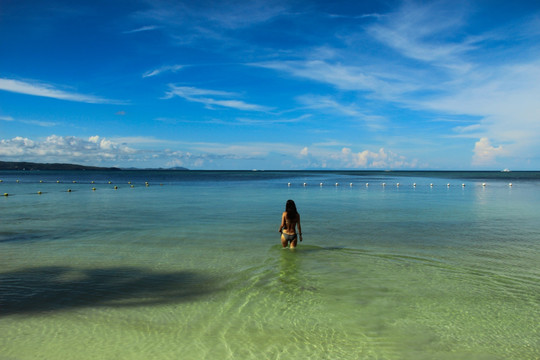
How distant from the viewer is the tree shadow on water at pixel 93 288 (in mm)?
7457

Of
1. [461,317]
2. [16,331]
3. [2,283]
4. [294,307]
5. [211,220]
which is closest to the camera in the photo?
[16,331]

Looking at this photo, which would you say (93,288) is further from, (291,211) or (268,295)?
(291,211)

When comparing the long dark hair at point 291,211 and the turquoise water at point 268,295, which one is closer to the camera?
the turquoise water at point 268,295

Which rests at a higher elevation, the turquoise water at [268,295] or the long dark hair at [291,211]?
the long dark hair at [291,211]

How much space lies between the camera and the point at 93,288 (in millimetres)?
8414

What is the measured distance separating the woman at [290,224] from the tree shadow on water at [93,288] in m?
3.65

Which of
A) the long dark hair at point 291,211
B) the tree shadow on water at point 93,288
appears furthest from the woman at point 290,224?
the tree shadow on water at point 93,288

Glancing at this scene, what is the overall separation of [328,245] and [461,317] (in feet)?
21.7

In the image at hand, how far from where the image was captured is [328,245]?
13266mm

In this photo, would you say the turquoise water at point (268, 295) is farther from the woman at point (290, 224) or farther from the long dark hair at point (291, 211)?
the long dark hair at point (291, 211)

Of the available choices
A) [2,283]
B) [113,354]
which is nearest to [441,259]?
[113,354]

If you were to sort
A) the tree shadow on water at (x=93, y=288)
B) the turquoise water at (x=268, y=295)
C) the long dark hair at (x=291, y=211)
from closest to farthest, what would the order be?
the turquoise water at (x=268, y=295) → the tree shadow on water at (x=93, y=288) → the long dark hair at (x=291, y=211)

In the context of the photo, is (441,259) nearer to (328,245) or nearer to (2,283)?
(328,245)

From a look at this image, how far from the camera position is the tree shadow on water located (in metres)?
7.46
